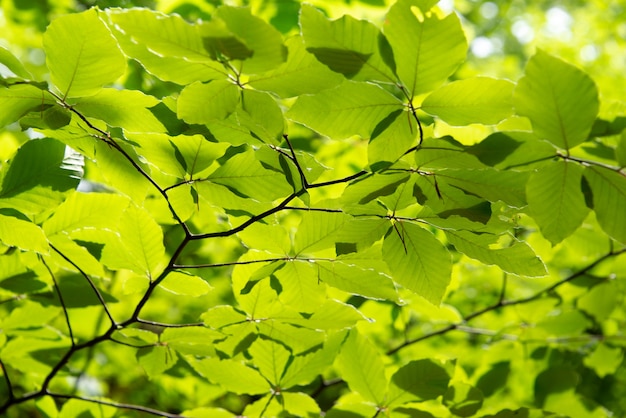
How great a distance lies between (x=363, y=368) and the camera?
1.09 metres

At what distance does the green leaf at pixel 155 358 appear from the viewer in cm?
104

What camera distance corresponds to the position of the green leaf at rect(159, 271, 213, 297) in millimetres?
938

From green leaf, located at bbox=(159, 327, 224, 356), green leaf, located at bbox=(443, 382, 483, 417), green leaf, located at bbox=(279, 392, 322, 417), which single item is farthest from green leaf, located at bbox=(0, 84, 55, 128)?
green leaf, located at bbox=(443, 382, 483, 417)

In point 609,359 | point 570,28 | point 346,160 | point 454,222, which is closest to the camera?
point 454,222

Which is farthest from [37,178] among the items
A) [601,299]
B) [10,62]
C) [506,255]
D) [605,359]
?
[605,359]

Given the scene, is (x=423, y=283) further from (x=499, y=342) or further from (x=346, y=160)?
(x=346, y=160)

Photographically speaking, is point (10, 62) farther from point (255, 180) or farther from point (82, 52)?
point (255, 180)

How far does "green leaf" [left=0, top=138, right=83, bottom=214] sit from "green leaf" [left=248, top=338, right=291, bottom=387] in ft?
1.51

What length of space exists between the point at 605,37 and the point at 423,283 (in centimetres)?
667

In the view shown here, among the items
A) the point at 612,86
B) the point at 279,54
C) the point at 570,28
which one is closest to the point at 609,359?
the point at 279,54

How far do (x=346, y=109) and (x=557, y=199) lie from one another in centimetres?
29

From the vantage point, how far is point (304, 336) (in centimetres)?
100

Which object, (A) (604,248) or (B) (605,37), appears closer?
(A) (604,248)

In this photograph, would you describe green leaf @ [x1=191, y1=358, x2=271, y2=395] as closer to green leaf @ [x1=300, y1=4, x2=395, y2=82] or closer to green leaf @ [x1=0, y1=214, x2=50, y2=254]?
green leaf @ [x1=0, y1=214, x2=50, y2=254]
